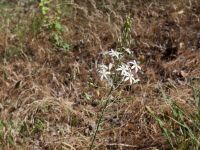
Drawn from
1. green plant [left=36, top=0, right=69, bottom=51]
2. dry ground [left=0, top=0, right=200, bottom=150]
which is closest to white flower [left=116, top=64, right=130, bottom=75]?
dry ground [left=0, top=0, right=200, bottom=150]

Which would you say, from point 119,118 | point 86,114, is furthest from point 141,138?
point 86,114

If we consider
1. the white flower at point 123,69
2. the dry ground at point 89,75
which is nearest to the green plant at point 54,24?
the dry ground at point 89,75

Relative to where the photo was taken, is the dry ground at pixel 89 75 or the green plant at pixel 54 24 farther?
the green plant at pixel 54 24

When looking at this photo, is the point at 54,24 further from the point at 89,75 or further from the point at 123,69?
the point at 123,69

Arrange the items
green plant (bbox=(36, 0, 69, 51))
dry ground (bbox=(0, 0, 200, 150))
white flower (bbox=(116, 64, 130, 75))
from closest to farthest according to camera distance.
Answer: white flower (bbox=(116, 64, 130, 75)), dry ground (bbox=(0, 0, 200, 150)), green plant (bbox=(36, 0, 69, 51))

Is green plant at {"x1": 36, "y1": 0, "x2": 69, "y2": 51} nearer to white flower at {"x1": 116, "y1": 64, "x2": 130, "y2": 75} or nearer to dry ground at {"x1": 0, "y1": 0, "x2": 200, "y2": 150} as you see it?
dry ground at {"x1": 0, "y1": 0, "x2": 200, "y2": 150}

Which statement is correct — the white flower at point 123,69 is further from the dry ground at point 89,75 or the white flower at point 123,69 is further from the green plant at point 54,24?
the green plant at point 54,24

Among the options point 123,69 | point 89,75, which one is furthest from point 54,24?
point 123,69

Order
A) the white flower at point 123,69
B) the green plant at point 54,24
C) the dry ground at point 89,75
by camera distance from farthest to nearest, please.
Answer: the green plant at point 54,24, the dry ground at point 89,75, the white flower at point 123,69
